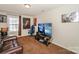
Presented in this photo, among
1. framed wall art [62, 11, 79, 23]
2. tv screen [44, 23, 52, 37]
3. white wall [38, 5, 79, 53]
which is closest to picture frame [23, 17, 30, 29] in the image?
tv screen [44, 23, 52, 37]

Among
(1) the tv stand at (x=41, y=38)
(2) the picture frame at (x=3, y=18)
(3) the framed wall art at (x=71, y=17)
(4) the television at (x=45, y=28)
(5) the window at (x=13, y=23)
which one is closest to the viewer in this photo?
(2) the picture frame at (x=3, y=18)

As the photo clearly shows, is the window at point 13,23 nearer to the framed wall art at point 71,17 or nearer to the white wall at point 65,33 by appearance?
the white wall at point 65,33

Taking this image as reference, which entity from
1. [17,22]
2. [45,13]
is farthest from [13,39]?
[45,13]

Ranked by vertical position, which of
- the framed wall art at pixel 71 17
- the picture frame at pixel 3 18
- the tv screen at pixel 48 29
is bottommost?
the tv screen at pixel 48 29

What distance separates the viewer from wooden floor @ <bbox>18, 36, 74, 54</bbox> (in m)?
2.07

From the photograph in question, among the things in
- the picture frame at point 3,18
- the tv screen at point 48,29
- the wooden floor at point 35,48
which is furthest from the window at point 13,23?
the tv screen at point 48,29

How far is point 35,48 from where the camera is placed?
2.39m

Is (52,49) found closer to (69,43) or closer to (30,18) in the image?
(69,43)

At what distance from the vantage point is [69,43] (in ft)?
8.23

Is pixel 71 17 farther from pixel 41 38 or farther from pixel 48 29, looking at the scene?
pixel 41 38

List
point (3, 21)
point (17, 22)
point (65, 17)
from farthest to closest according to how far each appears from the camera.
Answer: point (65, 17), point (17, 22), point (3, 21)

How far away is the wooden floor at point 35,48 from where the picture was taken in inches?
81.7

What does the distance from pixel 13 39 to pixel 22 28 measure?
11.4 inches

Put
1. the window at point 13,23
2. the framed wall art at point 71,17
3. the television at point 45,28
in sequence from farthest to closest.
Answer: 1. the framed wall art at point 71,17
2. the television at point 45,28
3. the window at point 13,23
